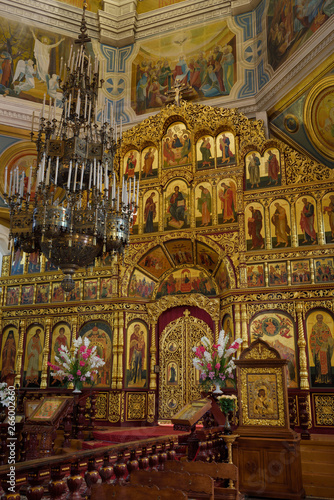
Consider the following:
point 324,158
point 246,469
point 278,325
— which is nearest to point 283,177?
point 324,158

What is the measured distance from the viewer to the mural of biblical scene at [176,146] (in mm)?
→ 12584

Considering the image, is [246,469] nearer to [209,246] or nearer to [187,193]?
[209,246]

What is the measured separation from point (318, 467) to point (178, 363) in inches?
181

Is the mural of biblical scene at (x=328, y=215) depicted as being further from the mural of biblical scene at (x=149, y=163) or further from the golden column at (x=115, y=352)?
the golden column at (x=115, y=352)

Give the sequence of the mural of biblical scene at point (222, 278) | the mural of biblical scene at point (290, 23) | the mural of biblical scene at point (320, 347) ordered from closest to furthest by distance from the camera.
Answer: the mural of biblical scene at point (320, 347) → the mural of biblical scene at point (290, 23) → the mural of biblical scene at point (222, 278)

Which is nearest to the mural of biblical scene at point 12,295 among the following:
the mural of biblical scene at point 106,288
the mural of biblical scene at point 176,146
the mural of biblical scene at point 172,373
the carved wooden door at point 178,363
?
the mural of biblical scene at point 106,288

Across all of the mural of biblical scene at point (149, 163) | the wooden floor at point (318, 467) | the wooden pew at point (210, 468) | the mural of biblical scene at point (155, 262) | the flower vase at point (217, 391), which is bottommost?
the wooden floor at point (318, 467)

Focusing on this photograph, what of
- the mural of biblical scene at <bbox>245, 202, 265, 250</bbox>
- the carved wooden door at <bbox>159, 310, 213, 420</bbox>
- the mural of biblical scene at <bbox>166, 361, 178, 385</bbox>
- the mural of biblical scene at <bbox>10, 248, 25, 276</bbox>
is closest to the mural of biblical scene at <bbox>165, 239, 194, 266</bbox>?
the carved wooden door at <bbox>159, 310, 213, 420</bbox>

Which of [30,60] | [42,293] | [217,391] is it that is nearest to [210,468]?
[217,391]

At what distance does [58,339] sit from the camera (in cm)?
1279

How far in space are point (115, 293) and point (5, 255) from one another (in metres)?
4.14

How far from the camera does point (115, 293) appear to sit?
12.3 m

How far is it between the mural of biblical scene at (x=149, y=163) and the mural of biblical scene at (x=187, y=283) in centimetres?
279

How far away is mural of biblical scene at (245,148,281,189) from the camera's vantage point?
37.7 feet
